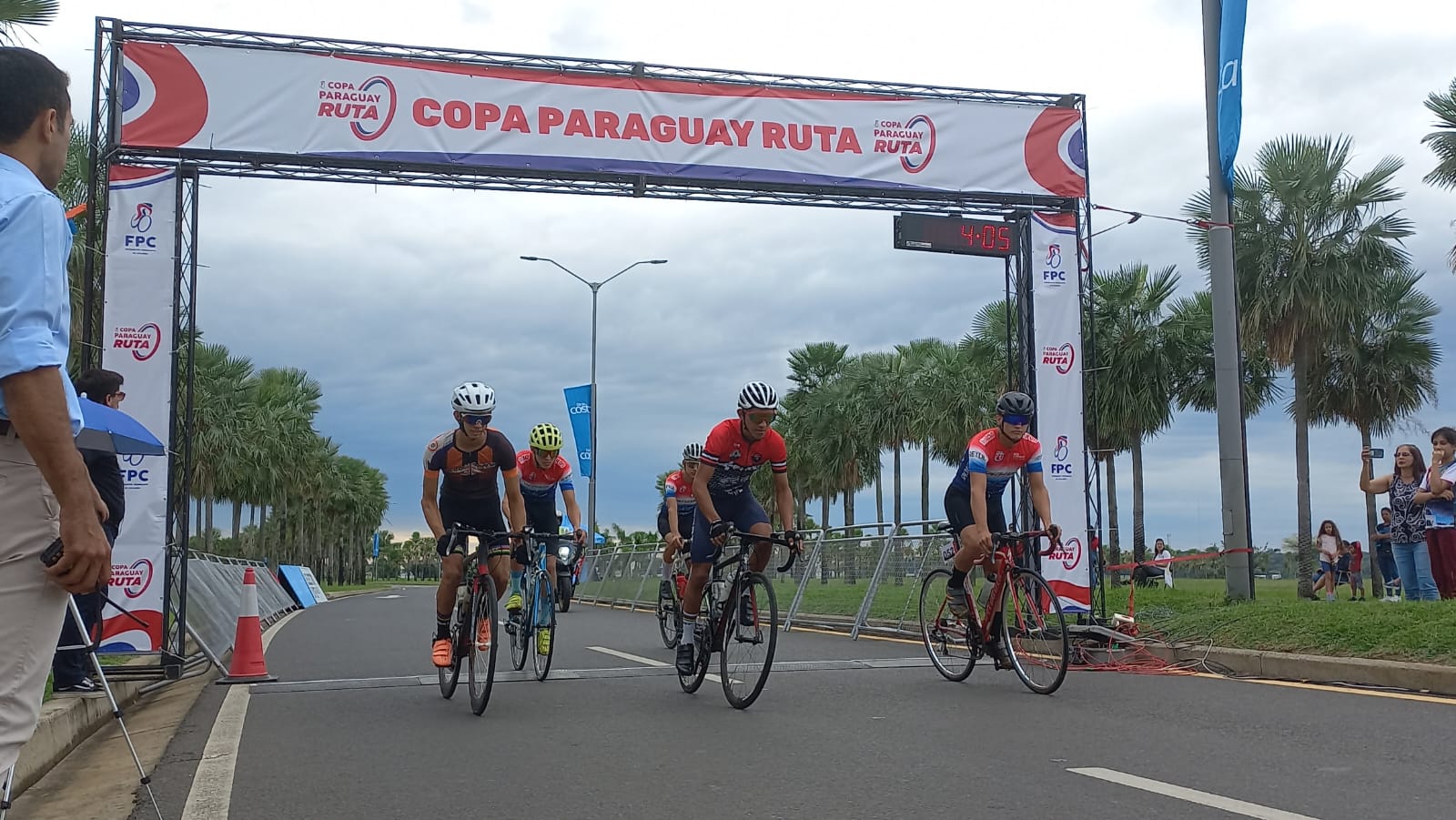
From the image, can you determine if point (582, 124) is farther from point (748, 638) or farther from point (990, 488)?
point (748, 638)

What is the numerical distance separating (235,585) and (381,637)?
12.9 ft

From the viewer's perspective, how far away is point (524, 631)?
33.7ft

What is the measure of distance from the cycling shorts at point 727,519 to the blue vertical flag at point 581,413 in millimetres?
27706

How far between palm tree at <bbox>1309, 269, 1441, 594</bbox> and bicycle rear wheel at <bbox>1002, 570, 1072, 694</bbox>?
26351 mm

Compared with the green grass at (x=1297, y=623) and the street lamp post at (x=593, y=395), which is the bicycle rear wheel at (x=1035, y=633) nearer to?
the green grass at (x=1297, y=623)

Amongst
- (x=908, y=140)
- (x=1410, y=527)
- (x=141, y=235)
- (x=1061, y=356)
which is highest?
(x=908, y=140)

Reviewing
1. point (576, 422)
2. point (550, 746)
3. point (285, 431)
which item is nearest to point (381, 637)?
point (550, 746)

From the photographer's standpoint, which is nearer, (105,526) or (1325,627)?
(105,526)

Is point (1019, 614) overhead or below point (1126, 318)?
below

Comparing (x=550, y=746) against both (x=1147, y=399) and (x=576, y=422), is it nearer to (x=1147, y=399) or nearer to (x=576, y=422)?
(x=576, y=422)

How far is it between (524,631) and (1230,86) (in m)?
9.85

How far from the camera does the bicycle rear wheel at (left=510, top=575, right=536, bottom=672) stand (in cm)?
1001

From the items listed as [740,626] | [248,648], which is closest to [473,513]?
[740,626]

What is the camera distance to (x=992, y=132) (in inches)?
567
